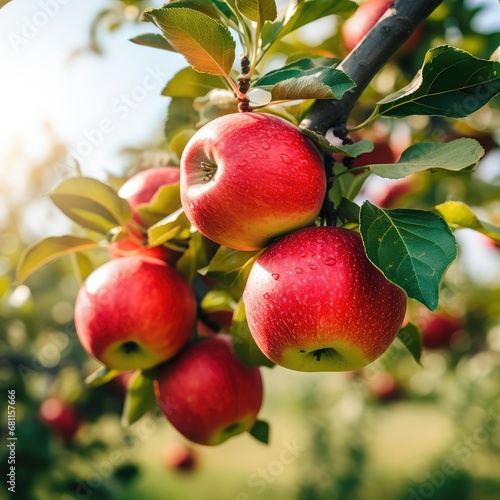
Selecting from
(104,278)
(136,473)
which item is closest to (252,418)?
(104,278)

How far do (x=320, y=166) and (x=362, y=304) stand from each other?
0.65 ft

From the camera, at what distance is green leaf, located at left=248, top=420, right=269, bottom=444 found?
1.18 m

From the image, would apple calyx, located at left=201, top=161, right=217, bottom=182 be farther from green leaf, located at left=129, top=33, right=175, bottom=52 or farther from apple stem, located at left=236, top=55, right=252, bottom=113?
green leaf, located at left=129, top=33, right=175, bottom=52

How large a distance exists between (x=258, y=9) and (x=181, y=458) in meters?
3.81

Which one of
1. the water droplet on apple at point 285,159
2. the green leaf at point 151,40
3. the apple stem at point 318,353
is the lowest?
the apple stem at point 318,353

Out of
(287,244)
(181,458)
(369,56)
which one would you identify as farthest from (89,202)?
(181,458)

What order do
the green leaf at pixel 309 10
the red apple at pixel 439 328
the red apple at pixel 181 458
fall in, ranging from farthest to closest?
1. the red apple at pixel 181 458
2. the red apple at pixel 439 328
3. the green leaf at pixel 309 10

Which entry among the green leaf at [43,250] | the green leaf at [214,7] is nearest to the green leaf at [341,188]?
→ the green leaf at [214,7]

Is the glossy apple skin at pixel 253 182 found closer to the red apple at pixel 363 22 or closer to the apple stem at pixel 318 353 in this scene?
the apple stem at pixel 318 353

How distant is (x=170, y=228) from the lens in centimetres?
92

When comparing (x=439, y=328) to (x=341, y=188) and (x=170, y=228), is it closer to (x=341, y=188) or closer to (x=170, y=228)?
(x=341, y=188)

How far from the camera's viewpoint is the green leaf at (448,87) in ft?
2.35

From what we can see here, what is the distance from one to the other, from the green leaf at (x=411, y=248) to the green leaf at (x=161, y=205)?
0.37m

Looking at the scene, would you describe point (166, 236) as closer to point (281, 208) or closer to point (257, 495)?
point (281, 208)
